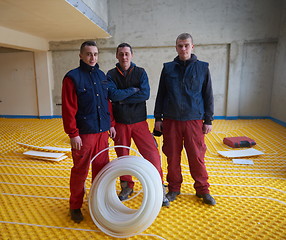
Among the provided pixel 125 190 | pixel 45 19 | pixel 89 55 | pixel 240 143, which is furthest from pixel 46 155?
pixel 240 143

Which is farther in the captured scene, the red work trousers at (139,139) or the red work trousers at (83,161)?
the red work trousers at (139,139)

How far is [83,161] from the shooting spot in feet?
7.72

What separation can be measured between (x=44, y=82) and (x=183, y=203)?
7.51m

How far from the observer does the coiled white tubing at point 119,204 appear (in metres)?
2.11

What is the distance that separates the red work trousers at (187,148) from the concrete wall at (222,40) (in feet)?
18.3

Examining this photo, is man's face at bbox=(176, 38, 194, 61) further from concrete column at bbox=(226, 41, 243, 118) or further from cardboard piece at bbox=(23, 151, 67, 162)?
concrete column at bbox=(226, 41, 243, 118)

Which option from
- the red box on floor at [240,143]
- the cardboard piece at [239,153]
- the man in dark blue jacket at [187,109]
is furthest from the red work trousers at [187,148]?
the red box on floor at [240,143]

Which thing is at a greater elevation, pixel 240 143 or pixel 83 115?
pixel 83 115

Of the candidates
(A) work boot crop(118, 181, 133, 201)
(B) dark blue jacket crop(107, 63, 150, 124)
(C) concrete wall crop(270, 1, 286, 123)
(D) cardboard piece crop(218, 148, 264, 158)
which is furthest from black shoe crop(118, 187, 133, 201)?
(C) concrete wall crop(270, 1, 286, 123)

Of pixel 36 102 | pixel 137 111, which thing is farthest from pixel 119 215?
pixel 36 102

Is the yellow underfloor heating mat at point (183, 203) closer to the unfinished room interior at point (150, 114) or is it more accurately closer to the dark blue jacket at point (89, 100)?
the unfinished room interior at point (150, 114)

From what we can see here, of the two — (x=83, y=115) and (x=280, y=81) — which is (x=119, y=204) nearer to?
(x=83, y=115)

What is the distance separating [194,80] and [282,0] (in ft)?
21.8

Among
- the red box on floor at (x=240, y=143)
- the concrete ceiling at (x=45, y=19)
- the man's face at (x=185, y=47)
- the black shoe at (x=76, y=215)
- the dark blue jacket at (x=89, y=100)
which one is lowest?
the black shoe at (x=76, y=215)
